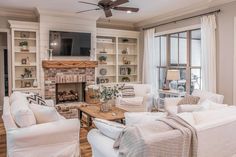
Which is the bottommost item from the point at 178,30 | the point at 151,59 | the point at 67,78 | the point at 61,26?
the point at 67,78

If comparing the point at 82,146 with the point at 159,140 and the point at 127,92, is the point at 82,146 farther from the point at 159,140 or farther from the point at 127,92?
the point at 127,92

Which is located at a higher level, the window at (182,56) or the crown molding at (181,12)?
the crown molding at (181,12)

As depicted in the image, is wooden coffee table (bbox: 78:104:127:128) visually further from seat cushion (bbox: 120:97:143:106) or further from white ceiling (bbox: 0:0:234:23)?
white ceiling (bbox: 0:0:234:23)

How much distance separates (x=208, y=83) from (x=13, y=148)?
4.20 meters

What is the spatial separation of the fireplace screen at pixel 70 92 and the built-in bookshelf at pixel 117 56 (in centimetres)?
A: 67

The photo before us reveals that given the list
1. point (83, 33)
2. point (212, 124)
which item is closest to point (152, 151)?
point (212, 124)

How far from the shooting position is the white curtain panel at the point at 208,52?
506cm

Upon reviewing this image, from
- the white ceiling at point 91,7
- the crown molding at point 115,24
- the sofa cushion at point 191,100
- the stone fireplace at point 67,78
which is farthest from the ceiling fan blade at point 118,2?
the crown molding at point 115,24

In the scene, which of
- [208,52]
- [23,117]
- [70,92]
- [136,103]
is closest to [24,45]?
[70,92]

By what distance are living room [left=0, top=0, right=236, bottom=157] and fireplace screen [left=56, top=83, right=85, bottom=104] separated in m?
0.03

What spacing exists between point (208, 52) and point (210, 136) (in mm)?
3241

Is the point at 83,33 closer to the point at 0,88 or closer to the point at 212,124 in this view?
the point at 0,88

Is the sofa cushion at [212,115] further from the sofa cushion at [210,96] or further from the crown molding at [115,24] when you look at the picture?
the crown molding at [115,24]

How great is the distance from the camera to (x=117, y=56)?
734 centimetres
